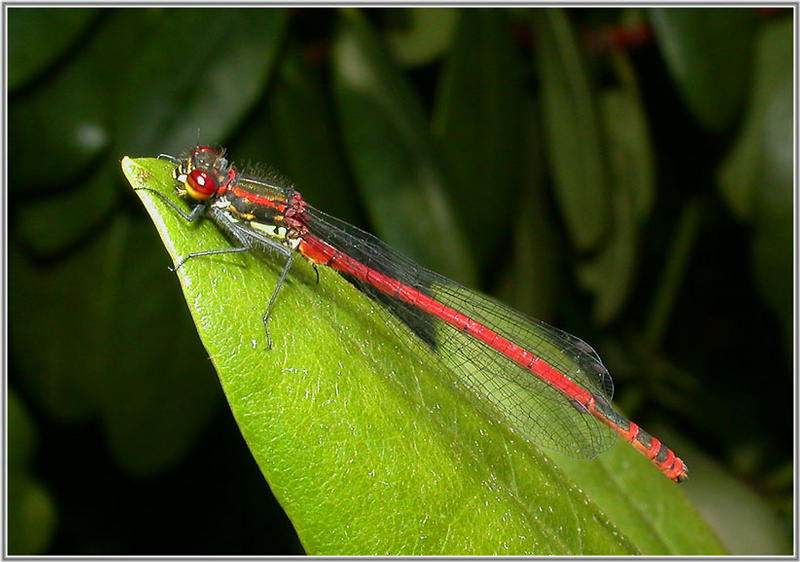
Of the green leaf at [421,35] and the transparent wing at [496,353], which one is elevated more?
the green leaf at [421,35]

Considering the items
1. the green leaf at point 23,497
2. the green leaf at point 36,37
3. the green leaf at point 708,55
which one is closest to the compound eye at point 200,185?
the green leaf at point 36,37

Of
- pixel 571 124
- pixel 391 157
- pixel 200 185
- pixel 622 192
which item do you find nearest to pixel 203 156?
pixel 200 185

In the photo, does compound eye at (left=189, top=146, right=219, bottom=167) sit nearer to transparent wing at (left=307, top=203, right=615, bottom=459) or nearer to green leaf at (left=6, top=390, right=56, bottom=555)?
transparent wing at (left=307, top=203, right=615, bottom=459)

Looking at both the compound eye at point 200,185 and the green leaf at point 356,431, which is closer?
the green leaf at point 356,431

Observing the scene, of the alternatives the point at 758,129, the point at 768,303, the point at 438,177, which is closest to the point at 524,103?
the point at 438,177

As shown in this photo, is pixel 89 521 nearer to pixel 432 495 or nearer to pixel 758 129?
pixel 432 495

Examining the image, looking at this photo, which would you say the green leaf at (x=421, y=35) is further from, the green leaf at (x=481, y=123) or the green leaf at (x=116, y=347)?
the green leaf at (x=116, y=347)

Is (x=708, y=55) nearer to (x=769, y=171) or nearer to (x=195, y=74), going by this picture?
(x=769, y=171)
